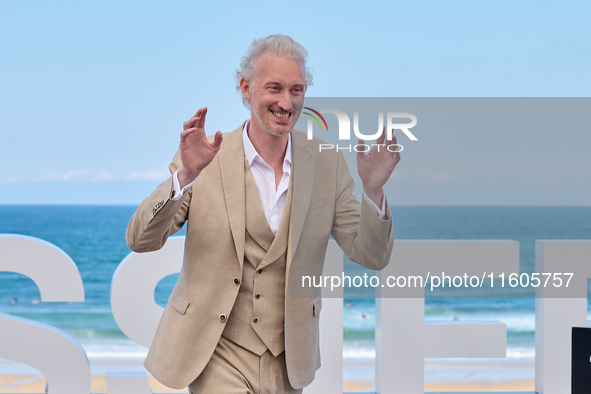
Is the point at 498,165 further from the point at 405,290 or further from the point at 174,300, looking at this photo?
the point at 174,300

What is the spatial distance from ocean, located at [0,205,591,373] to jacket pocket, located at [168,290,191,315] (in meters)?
1.01

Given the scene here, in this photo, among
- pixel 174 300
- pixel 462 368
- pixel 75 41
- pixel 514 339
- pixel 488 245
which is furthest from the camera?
pixel 75 41

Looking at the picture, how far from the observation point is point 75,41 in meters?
27.2

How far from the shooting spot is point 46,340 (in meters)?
3.49

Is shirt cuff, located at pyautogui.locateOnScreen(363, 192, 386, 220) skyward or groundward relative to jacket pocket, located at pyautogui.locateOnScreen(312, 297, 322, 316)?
skyward

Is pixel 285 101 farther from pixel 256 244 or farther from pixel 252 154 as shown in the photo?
pixel 256 244

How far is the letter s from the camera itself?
3.47 meters

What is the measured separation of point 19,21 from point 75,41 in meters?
2.79

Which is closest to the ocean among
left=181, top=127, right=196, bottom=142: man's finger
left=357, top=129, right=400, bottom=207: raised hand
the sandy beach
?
left=357, top=129, right=400, bottom=207: raised hand

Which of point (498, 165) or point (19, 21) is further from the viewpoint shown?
point (19, 21)

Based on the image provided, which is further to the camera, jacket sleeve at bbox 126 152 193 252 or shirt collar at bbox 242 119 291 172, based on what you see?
shirt collar at bbox 242 119 291 172

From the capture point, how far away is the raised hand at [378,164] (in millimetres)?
1923

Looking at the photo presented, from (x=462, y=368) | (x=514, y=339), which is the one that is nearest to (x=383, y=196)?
(x=462, y=368)

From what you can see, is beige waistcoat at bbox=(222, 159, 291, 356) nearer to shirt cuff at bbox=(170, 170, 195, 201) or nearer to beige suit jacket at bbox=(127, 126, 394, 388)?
A: beige suit jacket at bbox=(127, 126, 394, 388)
